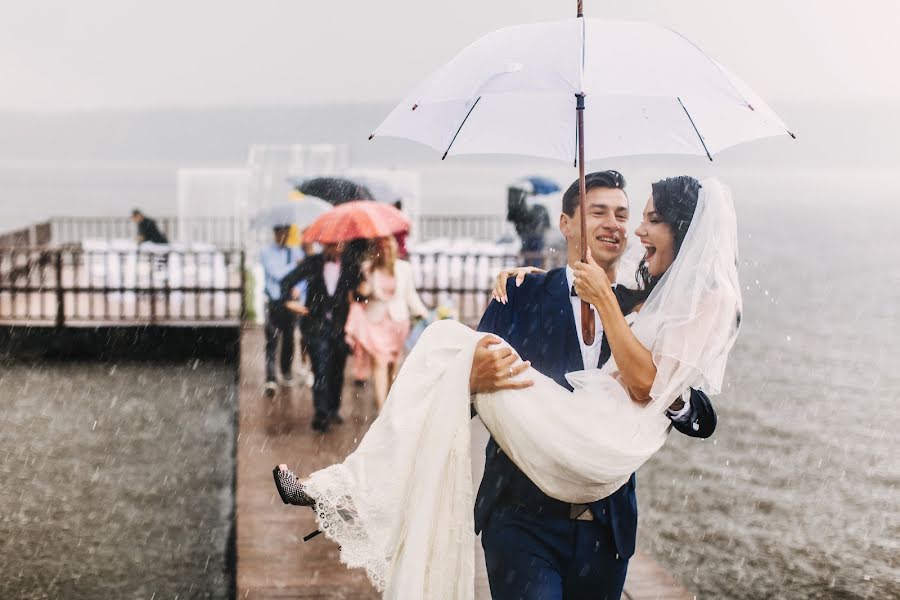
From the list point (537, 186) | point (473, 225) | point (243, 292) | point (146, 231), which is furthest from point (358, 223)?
point (473, 225)

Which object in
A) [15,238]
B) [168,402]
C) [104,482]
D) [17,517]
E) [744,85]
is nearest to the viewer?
[744,85]

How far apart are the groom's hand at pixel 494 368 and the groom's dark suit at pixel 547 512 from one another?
5.1 inches

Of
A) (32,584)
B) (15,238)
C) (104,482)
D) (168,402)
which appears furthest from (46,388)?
(15,238)

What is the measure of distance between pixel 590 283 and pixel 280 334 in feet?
28.2

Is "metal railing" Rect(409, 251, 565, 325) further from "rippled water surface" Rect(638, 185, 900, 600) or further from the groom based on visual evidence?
the groom

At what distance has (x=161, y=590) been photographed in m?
6.41

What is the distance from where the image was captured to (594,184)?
11.6 feet

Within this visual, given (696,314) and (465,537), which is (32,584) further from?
(696,314)

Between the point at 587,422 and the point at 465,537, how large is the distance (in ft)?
1.67

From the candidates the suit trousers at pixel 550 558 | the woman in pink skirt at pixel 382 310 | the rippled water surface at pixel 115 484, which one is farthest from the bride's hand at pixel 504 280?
the woman in pink skirt at pixel 382 310

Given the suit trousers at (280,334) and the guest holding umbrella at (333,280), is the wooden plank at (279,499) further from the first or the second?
the guest holding umbrella at (333,280)

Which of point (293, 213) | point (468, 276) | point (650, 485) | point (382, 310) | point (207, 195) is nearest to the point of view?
point (382, 310)

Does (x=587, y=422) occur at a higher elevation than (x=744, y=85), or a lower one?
lower

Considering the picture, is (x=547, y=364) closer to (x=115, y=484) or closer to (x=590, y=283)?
(x=590, y=283)
